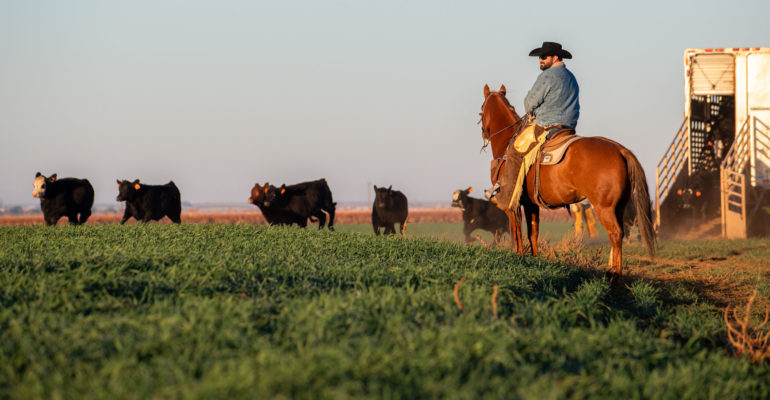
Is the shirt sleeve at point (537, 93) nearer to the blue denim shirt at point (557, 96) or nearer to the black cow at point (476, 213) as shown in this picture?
the blue denim shirt at point (557, 96)

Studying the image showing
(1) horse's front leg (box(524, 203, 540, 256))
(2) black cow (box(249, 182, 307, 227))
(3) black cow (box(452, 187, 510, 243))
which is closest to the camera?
(1) horse's front leg (box(524, 203, 540, 256))

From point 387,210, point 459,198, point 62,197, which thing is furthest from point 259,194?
point 459,198

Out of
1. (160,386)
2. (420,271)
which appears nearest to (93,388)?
(160,386)

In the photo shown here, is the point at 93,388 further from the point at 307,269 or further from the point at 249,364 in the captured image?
the point at 307,269

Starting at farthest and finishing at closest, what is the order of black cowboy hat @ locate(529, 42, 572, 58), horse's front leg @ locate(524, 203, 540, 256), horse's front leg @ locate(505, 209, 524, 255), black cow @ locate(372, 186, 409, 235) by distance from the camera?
black cow @ locate(372, 186, 409, 235), horse's front leg @ locate(524, 203, 540, 256), horse's front leg @ locate(505, 209, 524, 255), black cowboy hat @ locate(529, 42, 572, 58)

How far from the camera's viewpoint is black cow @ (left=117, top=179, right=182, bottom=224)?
18.7m

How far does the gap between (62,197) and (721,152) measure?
21.7 meters

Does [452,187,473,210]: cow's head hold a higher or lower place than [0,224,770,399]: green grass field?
higher

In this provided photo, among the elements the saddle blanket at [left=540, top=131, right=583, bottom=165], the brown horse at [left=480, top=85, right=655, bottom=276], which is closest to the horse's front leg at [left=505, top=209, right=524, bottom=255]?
the brown horse at [left=480, top=85, right=655, bottom=276]

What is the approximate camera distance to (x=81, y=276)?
18.1 ft

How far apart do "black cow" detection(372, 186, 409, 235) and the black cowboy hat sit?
36.3 ft

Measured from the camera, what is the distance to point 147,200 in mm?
19172

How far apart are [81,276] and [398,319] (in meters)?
2.89

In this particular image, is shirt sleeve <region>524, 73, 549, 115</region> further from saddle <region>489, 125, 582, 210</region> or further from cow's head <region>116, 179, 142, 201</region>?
cow's head <region>116, 179, 142, 201</region>
